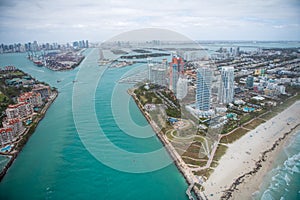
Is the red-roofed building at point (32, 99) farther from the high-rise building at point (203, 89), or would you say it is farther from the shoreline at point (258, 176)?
the shoreline at point (258, 176)

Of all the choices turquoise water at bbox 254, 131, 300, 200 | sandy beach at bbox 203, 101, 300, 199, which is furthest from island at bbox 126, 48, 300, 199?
turquoise water at bbox 254, 131, 300, 200

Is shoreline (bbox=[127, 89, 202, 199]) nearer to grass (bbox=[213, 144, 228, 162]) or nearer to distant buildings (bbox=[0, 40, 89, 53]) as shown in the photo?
grass (bbox=[213, 144, 228, 162])

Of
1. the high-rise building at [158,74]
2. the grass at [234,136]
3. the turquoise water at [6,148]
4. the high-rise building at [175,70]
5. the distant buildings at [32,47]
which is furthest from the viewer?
the distant buildings at [32,47]

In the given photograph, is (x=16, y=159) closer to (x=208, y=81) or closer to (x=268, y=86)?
(x=208, y=81)

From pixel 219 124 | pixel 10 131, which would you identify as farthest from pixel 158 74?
pixel 10 131

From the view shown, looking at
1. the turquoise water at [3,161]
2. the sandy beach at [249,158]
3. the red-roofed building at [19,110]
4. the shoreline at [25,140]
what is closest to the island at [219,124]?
the sandy beach at [249,158]

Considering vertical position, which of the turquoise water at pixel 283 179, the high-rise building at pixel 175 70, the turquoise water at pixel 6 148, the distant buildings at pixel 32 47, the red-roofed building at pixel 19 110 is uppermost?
the distant buildings at pixel 32 47

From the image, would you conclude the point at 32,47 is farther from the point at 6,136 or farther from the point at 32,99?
the point at 6,136
